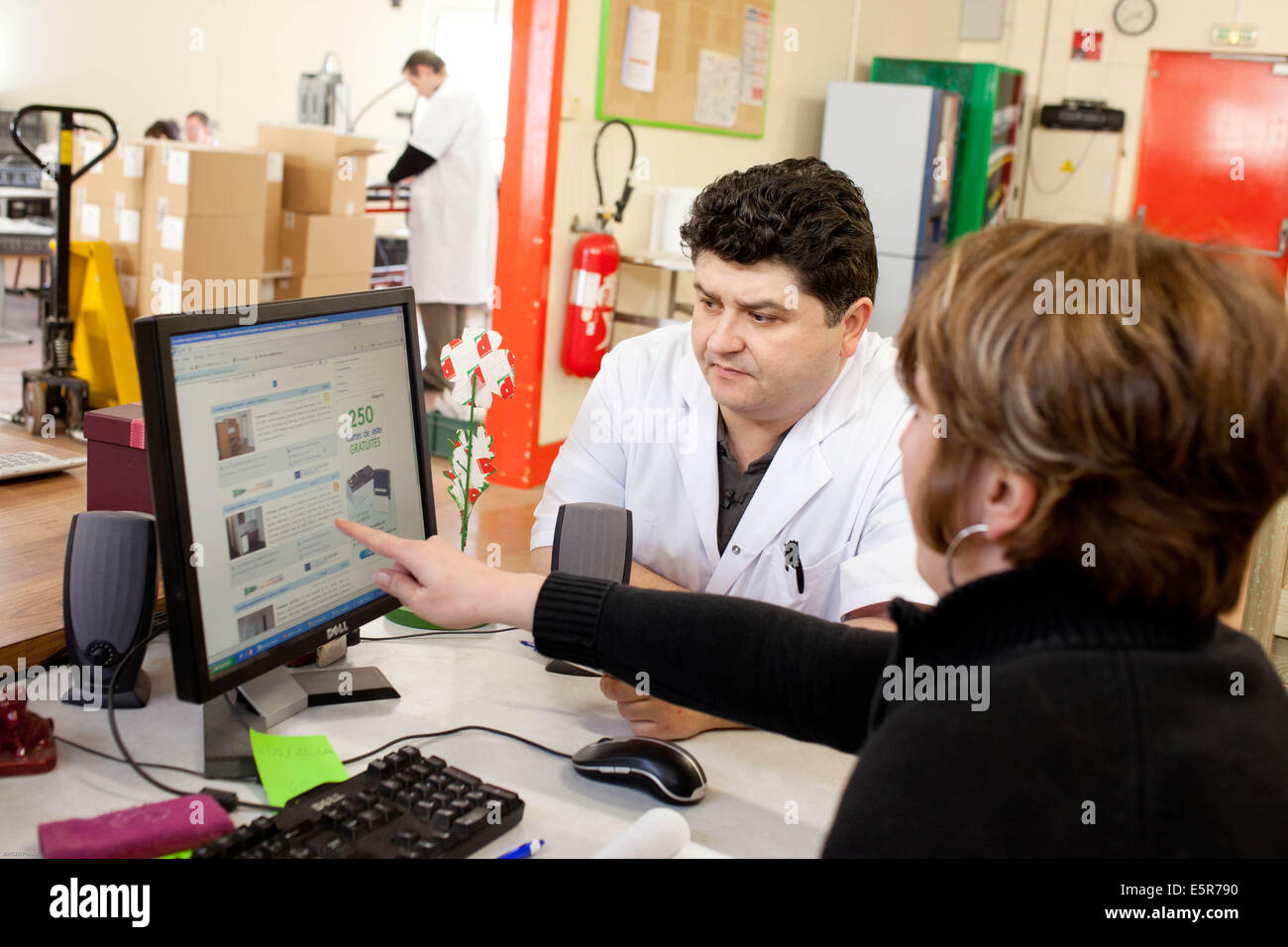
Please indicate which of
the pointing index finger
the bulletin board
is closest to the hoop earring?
the pointing index finger

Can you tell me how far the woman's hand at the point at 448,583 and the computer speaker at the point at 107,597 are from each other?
0.74 ft

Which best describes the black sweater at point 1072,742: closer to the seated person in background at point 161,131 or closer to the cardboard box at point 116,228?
the cardboard box at point 116,228

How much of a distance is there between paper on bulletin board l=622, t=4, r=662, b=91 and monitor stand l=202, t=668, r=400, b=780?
11.5ft

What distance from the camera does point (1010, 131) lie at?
634 cm

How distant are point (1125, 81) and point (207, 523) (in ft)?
22.7

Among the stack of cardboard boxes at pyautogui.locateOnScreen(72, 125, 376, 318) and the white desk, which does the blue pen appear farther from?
the stack of cardboard boxes at pyautogui.locateOnScreen(72, 125, 376, 318)

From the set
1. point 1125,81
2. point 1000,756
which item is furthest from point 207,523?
point 1125,81

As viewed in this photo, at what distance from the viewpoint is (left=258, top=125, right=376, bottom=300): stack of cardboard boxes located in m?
4.82

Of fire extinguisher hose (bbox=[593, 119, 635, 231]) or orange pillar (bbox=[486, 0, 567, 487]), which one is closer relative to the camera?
orange pillar (bbox=[486, 0, 567, 487])

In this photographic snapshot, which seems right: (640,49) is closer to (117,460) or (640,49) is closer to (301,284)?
(301,284)

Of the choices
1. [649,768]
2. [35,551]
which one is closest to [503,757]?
[649,768]

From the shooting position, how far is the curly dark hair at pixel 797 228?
1662 millimetres

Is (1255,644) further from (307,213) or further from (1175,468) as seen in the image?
(307,213)

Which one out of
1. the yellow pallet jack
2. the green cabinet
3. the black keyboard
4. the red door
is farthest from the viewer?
the red door
